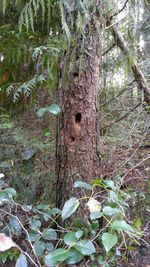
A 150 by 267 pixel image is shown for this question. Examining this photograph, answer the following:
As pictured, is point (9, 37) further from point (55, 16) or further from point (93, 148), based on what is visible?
point (93, 148)

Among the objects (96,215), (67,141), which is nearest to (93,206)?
(96,215)

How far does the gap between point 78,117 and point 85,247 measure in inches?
37.1

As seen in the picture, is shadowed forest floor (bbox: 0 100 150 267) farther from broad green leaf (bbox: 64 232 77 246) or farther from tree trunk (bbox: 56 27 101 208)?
broad green leaf (bbox: 64 232 77 246)

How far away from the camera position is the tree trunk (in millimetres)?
2131

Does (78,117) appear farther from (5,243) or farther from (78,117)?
(5,243)

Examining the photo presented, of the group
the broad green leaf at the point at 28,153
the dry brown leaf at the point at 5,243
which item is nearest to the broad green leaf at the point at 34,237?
the dry brown leaf at the point at 5,243

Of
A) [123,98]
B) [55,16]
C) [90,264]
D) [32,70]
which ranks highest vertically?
[55,16]

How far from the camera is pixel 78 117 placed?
215cm

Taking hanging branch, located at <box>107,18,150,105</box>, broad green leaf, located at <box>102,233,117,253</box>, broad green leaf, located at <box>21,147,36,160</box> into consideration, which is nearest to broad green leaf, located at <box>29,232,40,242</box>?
broad green leaf, located at <box>102,233,117,253</box>

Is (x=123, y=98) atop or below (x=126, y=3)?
below

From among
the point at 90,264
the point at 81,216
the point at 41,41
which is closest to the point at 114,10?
the point at 41,41

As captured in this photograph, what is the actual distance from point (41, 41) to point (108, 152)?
3.91ft

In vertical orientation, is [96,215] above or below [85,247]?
above

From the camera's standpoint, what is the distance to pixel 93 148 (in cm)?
218
